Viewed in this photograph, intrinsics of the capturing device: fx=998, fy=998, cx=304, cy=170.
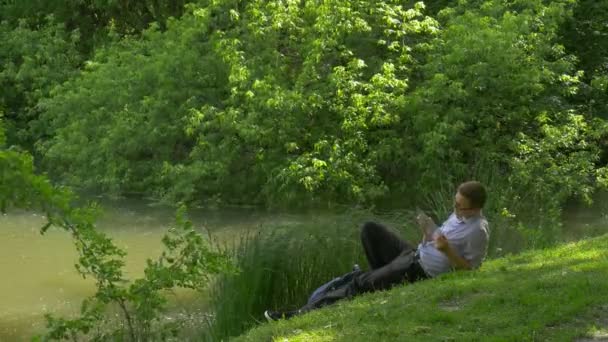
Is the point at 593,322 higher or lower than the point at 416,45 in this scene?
lower

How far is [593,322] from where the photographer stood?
20.0ft

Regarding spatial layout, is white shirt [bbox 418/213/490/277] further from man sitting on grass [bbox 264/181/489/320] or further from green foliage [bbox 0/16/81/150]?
green foliage [bbox 0/16/81/150]

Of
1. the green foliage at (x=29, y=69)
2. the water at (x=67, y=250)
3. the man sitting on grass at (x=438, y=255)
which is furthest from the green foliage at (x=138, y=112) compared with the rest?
the man sitting on grass at (x=438, y=255)

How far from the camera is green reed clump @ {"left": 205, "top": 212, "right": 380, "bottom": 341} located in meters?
8.24

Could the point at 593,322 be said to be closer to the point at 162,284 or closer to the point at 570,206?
the point at 162,284

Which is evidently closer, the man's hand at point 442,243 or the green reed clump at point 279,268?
the man's hand at point 442,243

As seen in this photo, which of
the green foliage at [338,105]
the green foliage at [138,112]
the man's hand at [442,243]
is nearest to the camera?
the man's hand at [442,243]

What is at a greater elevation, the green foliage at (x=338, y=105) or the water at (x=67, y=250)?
the green foliage at (x=338, y=105)

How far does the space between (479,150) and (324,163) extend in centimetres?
271

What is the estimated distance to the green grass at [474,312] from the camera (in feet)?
19.6

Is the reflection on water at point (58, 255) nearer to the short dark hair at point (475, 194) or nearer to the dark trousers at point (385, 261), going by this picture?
the dark trousers at point (385, 261)

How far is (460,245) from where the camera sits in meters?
7.85

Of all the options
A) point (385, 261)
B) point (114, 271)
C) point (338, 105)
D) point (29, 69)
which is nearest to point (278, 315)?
point (385, 261)

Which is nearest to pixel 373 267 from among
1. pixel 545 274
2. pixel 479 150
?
pixel 545 274
